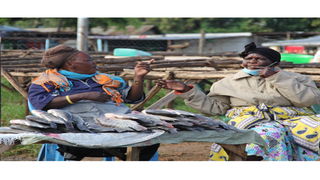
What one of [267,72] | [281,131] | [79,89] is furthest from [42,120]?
[267,72]

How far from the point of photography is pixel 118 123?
3088mm

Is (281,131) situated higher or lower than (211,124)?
lower

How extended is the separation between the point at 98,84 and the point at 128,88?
347 millimetres

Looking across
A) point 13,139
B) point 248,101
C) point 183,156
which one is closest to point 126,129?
point 13,139

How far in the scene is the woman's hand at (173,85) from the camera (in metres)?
4.02

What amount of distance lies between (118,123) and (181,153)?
144 inches

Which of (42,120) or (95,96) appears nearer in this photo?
(42,120)

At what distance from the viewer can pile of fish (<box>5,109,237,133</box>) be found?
296cm

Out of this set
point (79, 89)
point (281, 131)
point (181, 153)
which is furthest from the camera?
point (181, 153)

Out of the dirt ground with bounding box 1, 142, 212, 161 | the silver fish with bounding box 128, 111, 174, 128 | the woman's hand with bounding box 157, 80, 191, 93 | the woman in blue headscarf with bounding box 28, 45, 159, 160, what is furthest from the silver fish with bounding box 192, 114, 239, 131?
the dirt ground with bounding box 1, 142, 212, 161

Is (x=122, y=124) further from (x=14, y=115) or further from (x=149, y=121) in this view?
(x=14, y=115)

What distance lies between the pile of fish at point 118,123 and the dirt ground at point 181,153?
294 centimetres

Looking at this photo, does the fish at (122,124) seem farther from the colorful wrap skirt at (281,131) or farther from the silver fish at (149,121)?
the colorful wrap skirt at (281,131)

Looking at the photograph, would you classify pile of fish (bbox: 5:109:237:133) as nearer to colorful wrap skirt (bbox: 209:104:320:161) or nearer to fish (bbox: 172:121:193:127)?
fish (bbox: 172:121:193:127)
